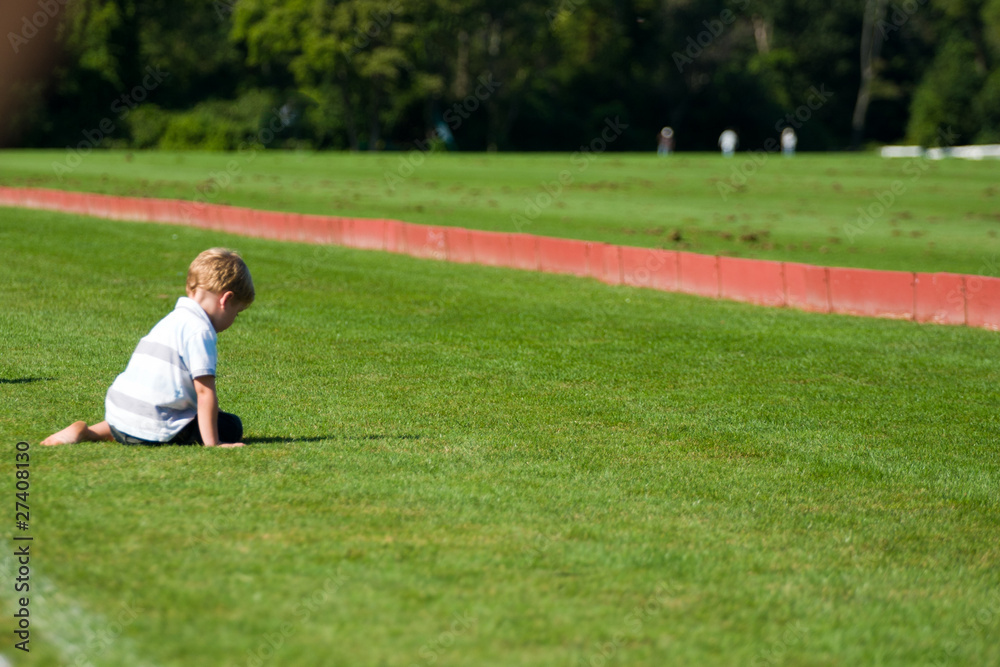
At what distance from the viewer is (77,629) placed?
3783 millimetres

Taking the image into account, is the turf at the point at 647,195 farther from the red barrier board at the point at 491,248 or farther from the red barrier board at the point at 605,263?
A: the red barrier board at the point at 605,263

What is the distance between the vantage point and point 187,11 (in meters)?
73.8

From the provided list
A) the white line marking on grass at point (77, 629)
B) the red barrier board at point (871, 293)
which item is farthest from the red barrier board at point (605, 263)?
the white line marking on grass at point (77, 629)

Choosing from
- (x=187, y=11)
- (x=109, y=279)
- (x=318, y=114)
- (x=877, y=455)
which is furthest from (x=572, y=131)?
(x=877, y=455)

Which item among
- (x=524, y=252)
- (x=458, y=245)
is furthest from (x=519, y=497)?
(x=458, y=245)

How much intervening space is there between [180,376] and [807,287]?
30.2 feet

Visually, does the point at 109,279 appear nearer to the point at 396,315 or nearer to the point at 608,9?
the point at 396,315

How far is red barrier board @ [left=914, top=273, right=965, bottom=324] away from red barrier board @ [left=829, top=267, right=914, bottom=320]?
0.37 feet

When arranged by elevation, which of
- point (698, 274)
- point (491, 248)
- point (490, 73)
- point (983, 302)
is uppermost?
point (490, 73)

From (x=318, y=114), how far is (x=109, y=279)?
5679 cm

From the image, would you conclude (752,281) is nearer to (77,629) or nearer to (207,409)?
(207,409)

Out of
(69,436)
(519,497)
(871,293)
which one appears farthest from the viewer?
(871,293)

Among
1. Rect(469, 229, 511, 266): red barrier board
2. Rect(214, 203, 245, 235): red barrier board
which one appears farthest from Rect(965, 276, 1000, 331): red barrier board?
Rect(214, 203, 245, 235): red barrier board

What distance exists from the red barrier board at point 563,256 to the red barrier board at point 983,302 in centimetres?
503
